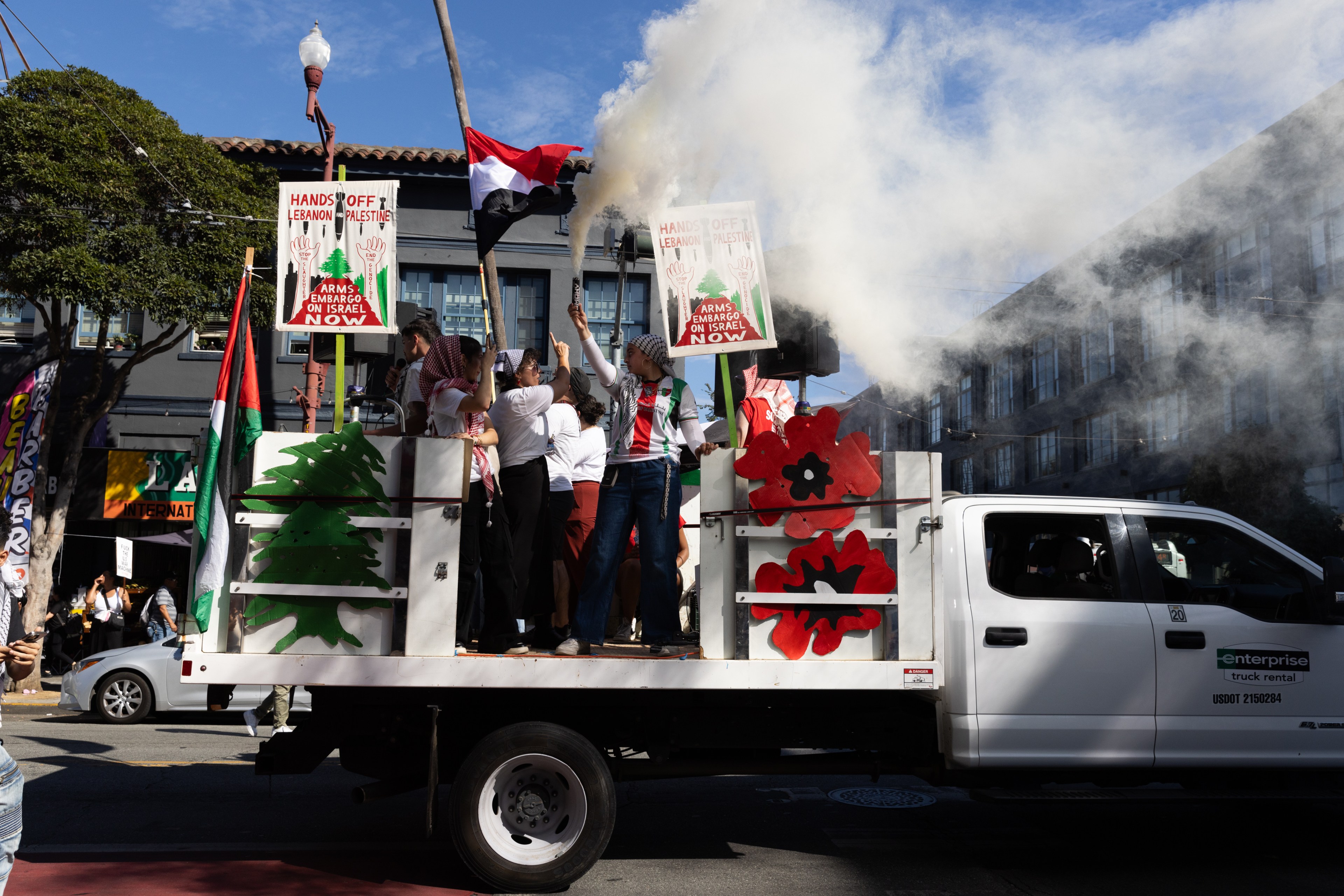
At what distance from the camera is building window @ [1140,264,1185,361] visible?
20.2m

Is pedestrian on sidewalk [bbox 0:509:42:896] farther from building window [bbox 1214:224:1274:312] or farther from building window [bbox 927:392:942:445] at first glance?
building window [bbox 927:392:942:445]

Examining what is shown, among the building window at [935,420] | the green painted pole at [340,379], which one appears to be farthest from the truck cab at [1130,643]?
the building window at [935,420]

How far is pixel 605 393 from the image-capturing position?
20.2m

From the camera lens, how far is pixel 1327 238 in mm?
18156

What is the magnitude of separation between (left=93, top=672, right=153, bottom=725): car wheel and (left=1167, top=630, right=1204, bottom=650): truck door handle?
33.3 feet

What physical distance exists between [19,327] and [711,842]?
19.1 m

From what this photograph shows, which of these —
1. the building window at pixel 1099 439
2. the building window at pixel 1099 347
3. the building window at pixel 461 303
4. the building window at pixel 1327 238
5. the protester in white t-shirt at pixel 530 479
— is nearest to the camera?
the protester in white t-shirt at pixel 530 479

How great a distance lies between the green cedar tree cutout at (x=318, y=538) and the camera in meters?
4.44

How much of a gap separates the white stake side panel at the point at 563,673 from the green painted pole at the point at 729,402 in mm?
1357

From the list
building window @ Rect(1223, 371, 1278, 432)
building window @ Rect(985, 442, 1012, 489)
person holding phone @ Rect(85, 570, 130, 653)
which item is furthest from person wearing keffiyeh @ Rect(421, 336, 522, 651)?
building window @ Rect(985, 442, 1012, 489)

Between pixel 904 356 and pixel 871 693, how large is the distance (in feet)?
11.4

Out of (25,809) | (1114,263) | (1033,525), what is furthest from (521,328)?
A: (1033,525)

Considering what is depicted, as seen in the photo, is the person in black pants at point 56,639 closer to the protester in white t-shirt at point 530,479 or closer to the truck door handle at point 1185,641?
the protester in white t-shirt at point 530,479

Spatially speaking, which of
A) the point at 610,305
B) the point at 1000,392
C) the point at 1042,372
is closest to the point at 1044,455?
the point at 1000,392
